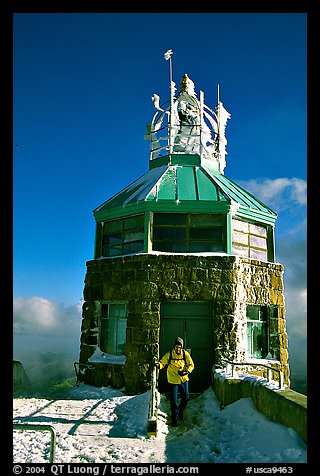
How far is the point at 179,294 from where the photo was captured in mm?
11320

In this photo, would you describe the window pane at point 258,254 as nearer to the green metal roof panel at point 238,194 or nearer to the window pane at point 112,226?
the green metal roof panel at point 238,194

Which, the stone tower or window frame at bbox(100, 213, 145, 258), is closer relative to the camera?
the stone tower

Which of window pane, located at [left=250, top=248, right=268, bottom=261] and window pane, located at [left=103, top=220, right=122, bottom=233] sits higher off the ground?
window pane, located at [left=103, top=220, right=122, bottom=233]

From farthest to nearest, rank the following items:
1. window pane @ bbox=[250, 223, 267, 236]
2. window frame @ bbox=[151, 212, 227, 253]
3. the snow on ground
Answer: window pane @ bbox=[250, 223, 267, 236] → window frame @ bbox=[151, 212, 227, 253] → the snow on ground

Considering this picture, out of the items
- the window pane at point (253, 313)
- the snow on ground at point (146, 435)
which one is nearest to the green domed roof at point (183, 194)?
the window pane at point (253, 313)

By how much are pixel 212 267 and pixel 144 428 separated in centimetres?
505

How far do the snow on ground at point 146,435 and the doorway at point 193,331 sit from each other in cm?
128

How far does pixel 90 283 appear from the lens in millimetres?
13023

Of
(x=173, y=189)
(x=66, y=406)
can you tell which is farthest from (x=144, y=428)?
(x=173, y=189)

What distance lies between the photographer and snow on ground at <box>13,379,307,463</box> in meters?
6.00

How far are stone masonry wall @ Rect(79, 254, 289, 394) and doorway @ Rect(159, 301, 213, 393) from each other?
0.52 meters

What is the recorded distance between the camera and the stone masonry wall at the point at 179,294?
36.5ft

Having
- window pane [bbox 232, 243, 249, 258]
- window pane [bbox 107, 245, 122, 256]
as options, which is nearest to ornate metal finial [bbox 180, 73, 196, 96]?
window pane [bbox 232, 243, 249, 258]

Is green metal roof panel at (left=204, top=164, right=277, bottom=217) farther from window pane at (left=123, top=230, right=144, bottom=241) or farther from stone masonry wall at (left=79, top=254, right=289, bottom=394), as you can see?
window pane at (left=123, top=230, right=144, bottom=241)
